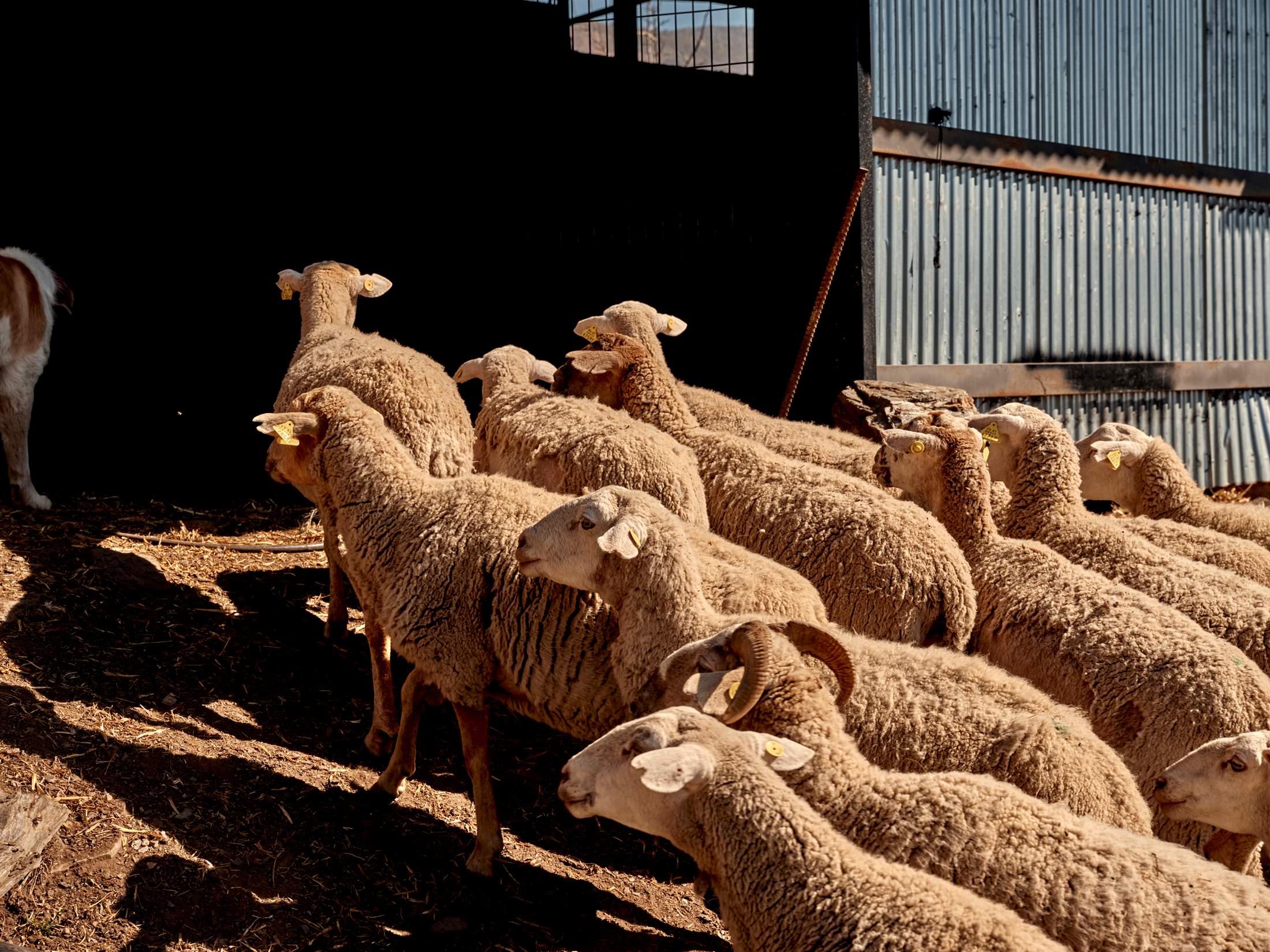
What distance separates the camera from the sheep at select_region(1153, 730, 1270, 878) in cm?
453

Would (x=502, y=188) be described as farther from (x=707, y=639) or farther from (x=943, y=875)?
(x=943, y=875)

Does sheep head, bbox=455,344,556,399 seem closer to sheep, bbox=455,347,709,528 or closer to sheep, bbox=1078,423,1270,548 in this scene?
sheep, bbox=455,347,709,528

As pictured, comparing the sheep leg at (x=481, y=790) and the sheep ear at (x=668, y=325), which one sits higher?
the sheep ear at (x=668, y=325)

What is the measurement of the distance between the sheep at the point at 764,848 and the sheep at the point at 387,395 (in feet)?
8.38

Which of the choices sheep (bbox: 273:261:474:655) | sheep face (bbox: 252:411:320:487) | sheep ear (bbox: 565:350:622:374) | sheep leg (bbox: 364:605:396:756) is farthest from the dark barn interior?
sheep leg (bbox: 364:605:396:756)

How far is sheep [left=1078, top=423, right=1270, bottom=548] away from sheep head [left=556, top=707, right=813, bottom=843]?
4762 mm

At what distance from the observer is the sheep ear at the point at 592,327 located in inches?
322

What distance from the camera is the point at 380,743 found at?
614 cm

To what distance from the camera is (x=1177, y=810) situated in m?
4.61

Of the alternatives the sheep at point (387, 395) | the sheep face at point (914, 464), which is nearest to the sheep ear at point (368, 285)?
the sheep at point (387, 395)

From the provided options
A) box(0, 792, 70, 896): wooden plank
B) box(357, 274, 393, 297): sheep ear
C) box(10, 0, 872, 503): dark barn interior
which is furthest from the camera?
box(10, 0, 872, 503): dark barn interior

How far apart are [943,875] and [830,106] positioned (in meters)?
7.09

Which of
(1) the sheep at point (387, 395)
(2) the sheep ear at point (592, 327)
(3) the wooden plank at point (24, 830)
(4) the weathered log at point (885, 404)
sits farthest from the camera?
(4) the weathered log at point (885, 404)

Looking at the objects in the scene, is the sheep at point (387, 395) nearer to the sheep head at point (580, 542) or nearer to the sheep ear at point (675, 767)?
the sheep head at point (580, 542)
